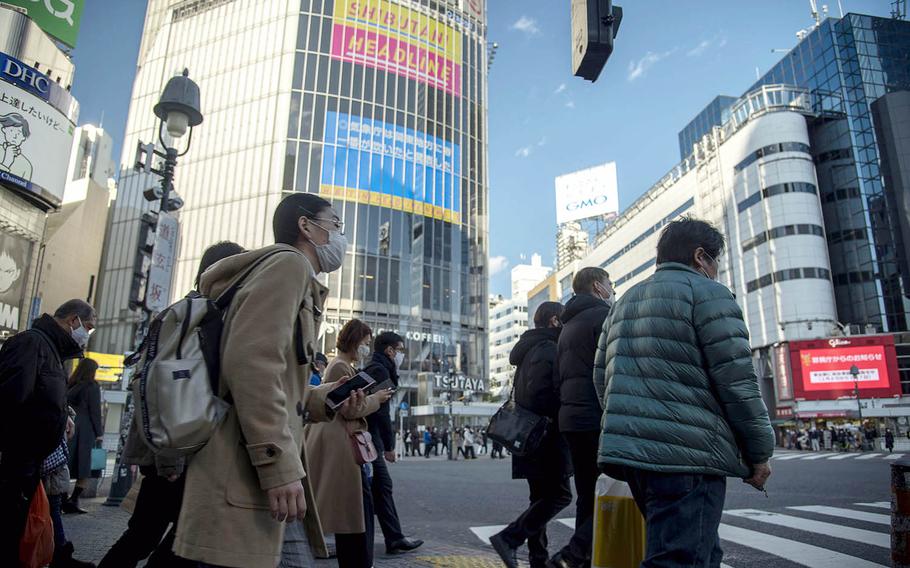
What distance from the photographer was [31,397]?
133 inches

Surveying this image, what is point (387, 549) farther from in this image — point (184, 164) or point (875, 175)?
point (875, 175)

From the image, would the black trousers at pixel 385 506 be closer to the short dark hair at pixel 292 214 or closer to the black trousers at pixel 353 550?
the black trousers at pixel 353 550

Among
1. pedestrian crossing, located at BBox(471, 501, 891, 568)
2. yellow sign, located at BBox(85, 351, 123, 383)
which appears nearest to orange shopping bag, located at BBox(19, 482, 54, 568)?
pedestrian crossing, located at BBox(471, 501, 891, 568)

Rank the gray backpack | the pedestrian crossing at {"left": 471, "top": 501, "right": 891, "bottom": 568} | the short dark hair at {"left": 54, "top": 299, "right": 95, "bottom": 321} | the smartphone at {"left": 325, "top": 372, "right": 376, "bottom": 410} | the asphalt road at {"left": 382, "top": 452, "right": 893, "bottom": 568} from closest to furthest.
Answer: the gray backpack
the smartphone at {"left": 325, "top": 372, "right": 376, "bottom": 410}
the short dark hair at {"left": 54, "top": 299, "right": 95, "bottom": 321}
the pedestrian crossing at {"left": 471, "top": 501, "right": 891, "bottom": 568}
the asphalt road at {"left": 382, "top": 452, "right": 893, "bottom": 568}

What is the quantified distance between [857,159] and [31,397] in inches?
2472

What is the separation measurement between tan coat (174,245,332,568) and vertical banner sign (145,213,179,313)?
725cm

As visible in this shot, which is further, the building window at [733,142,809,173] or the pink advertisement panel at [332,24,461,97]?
Answer: the building window at [733,142,809,173]

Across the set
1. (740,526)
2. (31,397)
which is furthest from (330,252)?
(740,526)

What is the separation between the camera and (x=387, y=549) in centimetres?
482

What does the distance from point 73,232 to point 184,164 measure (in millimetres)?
11470

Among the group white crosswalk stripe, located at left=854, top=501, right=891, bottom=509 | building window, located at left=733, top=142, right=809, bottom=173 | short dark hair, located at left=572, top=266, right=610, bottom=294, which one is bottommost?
white crosswalk stripe, located at left=854, top=501, right=891, bottom=509

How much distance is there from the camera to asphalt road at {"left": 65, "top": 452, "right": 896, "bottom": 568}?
4523mm

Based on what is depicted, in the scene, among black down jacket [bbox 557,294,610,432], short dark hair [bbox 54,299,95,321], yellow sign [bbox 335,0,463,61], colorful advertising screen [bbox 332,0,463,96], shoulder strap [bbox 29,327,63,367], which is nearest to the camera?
shoulder strap [bbox 29,327,63,367]

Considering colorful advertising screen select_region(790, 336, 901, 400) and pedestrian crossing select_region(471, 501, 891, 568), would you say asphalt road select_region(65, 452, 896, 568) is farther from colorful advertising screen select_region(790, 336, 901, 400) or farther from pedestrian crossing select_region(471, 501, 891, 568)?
colorful advertising screen select_region(790, 336, 901, 400)
